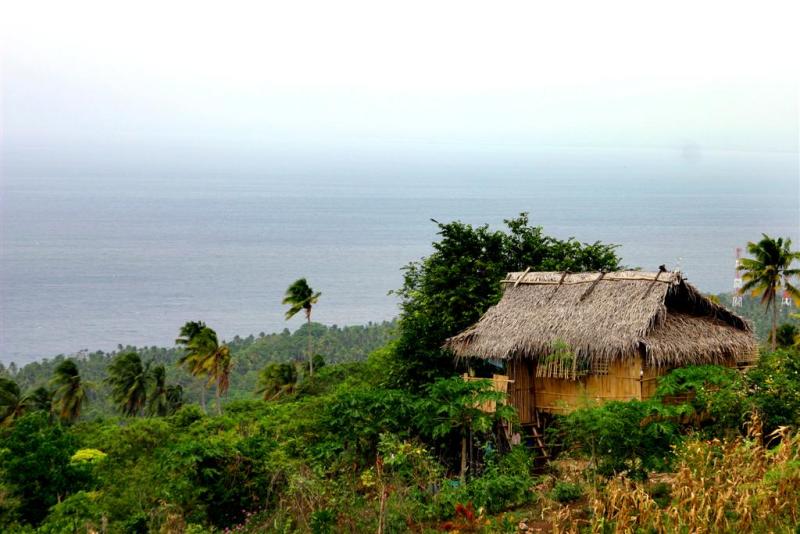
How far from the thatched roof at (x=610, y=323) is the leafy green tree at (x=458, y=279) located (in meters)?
0.66

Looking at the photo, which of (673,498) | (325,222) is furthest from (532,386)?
(325,222)

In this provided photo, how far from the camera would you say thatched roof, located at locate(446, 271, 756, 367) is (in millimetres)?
14320

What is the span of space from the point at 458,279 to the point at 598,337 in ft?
16.3

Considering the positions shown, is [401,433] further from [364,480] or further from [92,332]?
[92,332]

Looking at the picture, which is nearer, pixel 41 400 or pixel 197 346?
pixel 41 400

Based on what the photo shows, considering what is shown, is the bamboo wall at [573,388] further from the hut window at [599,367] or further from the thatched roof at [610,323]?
the thatched roof at [610,323]

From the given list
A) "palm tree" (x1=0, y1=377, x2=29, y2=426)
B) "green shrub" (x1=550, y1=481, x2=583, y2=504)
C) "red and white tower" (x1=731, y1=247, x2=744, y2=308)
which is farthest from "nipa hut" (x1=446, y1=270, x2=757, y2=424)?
"palm tree" (x1=0, y1=377, x2=29, y2=426)

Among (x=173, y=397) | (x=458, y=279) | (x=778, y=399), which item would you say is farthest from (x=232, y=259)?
(x=778, y=399)

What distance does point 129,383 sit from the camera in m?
33.0

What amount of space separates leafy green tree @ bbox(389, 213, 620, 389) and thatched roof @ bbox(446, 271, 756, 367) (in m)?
0.66

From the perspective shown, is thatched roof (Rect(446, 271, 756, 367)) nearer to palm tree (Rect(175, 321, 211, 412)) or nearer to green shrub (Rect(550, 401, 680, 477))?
green shrub (Rect(550, 401, 680, 477))

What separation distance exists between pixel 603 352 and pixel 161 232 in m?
159

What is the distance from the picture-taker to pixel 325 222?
614 feet

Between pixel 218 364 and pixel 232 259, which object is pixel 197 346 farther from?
pixel 232 259
